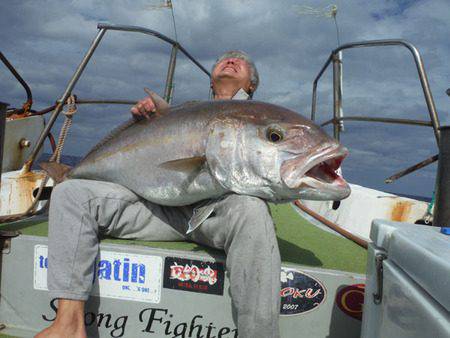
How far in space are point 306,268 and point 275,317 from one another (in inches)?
16.2

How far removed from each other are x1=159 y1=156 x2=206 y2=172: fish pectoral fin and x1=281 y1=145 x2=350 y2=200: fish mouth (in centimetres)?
39

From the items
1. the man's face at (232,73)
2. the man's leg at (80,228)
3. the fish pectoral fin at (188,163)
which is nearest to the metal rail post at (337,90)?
the man's face at (232,73)

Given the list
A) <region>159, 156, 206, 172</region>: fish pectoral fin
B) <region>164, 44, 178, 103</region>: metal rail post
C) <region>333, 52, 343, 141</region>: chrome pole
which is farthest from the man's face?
<region>159, 156, 206, 172</region>: fish pectoral fin

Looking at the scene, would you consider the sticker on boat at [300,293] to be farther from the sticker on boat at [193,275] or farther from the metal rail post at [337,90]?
the metal rail post at [337,90]

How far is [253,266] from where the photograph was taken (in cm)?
160

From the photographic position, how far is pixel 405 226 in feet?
4.20

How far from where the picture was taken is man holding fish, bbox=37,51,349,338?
1638 mm

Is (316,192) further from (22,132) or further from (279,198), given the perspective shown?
(22,132)

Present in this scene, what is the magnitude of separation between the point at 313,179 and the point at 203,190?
1.72ft

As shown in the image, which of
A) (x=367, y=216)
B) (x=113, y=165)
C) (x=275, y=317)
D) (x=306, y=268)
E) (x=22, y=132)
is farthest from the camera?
(x=22, y=132)

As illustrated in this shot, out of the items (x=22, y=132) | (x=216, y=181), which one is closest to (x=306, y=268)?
(x=216, y=181)

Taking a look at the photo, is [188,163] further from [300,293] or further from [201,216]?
[300,293]

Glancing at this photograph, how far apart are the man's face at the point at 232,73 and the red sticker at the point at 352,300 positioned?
1.86 metres

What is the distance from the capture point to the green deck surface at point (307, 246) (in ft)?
6.93
